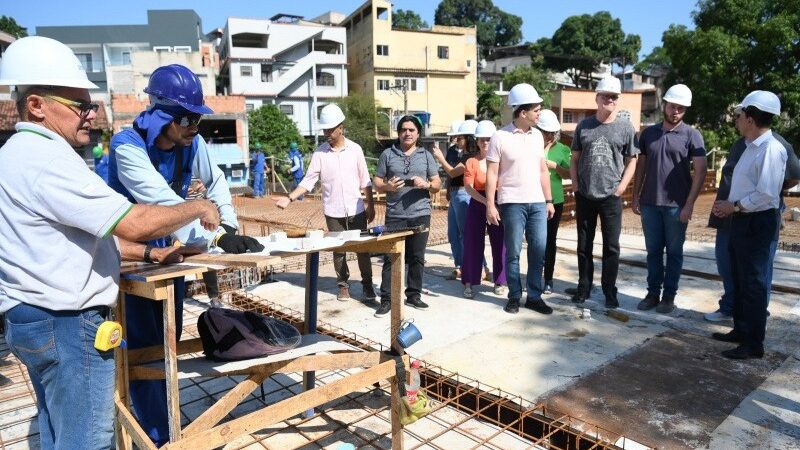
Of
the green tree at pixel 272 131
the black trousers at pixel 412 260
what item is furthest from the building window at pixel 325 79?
the black trousers at pixel 412 260

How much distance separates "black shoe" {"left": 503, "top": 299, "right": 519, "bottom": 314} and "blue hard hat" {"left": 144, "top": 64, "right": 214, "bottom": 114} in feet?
10.0

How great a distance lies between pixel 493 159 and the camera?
453 centimetres

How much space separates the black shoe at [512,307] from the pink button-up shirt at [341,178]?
1531mm

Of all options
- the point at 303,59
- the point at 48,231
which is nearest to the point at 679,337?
the point at 48,231

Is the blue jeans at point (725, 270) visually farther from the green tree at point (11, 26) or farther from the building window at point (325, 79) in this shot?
the green tree at point (11, 26)

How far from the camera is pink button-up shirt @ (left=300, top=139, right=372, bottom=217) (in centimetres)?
485

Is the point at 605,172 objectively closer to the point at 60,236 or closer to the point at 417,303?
the point at 417,303

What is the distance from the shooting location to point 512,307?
181 inches

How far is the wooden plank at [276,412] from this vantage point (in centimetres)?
201

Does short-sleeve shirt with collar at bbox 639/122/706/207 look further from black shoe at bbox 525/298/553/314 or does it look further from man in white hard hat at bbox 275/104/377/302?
man in white hard hat at bbox 275/104/377/302

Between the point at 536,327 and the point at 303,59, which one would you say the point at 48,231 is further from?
the point at 303,59

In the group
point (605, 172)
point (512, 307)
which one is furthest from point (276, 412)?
point (605, 172)

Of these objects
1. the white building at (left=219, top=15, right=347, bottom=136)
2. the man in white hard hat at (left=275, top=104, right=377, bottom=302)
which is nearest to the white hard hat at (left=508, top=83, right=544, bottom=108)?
the man in white hard hat at (left=275, top=104, right=377, bottom=302)

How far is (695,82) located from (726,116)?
1786mm
